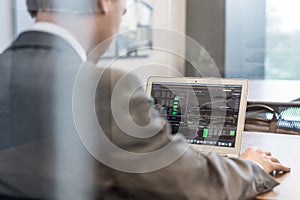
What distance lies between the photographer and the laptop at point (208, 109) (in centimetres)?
149

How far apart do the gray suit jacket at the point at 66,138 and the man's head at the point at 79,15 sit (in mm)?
36

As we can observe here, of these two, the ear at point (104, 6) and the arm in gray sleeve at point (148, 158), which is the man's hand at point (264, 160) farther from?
the ear at point (104, 6)

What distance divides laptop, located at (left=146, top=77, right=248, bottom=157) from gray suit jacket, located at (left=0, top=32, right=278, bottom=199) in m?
0.50

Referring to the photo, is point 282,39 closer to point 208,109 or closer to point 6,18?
point 208,109

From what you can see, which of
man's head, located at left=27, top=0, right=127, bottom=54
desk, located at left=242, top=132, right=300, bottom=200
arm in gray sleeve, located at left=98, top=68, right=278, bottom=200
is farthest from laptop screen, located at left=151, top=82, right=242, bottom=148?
man's head, located at left=27, top=0, right=127, bottom=54

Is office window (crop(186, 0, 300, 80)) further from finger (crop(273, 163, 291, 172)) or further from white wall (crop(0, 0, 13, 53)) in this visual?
white wall (crop(0, 0, 13, 53))

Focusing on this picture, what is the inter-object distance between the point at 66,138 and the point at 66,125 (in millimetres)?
28

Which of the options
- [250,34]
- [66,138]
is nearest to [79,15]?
[66,138]

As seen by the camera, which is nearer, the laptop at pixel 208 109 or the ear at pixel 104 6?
the ear at pixel 104 6

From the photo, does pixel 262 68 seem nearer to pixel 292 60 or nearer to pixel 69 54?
pixel 292 60

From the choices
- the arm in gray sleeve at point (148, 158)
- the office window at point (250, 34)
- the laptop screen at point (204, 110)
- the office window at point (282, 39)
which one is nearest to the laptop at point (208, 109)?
the laptop screen at point (204, 110)

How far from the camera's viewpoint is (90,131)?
3.05 ft

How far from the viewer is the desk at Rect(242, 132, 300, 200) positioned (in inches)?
45.3

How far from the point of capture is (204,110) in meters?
1.53
